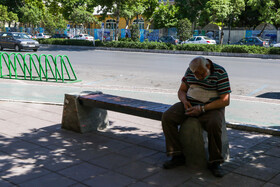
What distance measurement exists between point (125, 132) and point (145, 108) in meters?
1.21

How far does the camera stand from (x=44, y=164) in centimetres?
430

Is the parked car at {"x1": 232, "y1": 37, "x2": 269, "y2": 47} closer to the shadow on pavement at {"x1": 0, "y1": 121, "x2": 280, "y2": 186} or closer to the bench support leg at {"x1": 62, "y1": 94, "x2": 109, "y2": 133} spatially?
the shadow on pavement at {"x1": 0, "y1": 121, "x2": 280, "y2": 186}

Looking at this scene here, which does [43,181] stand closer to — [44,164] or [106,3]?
[44,164]

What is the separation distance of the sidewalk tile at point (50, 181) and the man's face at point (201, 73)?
6.31 feet

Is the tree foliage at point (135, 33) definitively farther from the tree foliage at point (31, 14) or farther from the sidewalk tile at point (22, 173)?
the sidewalk tile at point (22, 173)

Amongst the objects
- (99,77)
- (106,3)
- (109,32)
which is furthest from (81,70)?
(109,32)

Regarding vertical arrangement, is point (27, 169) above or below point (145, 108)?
below

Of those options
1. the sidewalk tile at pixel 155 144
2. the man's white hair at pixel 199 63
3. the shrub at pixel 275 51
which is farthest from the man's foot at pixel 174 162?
the shrub at pixel 275 51

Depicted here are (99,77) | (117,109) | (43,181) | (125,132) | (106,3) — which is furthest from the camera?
(106,3)

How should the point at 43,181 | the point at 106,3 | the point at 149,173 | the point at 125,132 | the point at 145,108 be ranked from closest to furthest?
the point at 43,181, the point at 149,173, the point at 145,108, the point at 125,132, the point at 106,3

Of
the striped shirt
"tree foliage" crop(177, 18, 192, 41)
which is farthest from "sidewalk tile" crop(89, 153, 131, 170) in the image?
"tree foliage" crop(177, 18, 192, 41)

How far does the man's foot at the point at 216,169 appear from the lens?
155 inches

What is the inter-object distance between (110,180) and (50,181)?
674mm

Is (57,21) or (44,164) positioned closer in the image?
(44,164)
